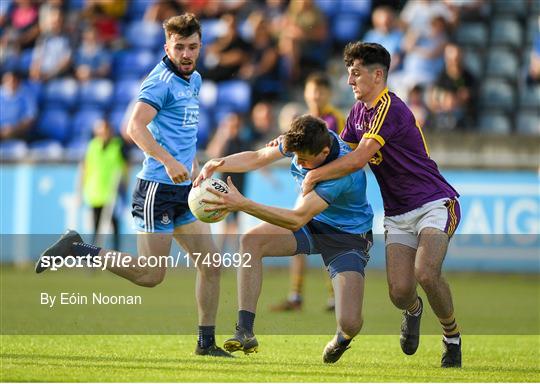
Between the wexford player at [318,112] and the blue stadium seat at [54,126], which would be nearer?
→ the wexford player at [318,112]

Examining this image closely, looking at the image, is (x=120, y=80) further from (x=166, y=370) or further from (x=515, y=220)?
(x=166, y=370)

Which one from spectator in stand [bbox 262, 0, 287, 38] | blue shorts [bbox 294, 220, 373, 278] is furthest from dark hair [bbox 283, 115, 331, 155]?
spectator in stand [bbox 262, 0, 287, 38]

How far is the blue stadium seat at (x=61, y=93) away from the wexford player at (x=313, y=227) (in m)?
13.1

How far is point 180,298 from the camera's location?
13.2 m

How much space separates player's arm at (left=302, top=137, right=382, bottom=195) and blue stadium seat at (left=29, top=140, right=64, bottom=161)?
1075cm

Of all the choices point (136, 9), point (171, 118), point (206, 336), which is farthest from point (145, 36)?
point (206, 336)

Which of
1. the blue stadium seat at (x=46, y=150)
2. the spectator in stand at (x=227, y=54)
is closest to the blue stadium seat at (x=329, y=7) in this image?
the spectator in stand at (x=227, y=54)

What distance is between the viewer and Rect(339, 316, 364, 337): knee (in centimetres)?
803

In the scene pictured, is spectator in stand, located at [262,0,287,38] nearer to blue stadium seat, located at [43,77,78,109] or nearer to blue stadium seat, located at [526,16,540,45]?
blue stadium seat, located at [43,77,78,109]

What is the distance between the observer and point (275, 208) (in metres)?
7.70

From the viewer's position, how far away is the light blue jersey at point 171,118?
845 cm

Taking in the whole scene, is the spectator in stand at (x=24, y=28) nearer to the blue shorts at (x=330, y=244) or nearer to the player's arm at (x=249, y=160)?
the player's arm at (x=249, y=160)

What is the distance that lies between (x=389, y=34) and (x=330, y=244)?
1093 cm

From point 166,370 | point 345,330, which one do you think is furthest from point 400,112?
point 166,370
